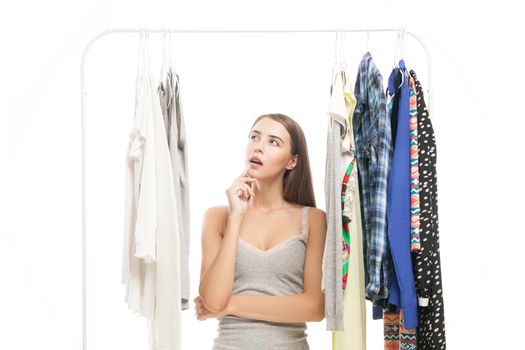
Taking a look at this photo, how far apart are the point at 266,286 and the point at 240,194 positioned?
39cm

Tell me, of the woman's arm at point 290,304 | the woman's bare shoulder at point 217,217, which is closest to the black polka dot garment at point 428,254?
the woman's arm at point 290,304

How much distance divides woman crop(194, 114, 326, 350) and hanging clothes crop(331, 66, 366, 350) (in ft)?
0.47

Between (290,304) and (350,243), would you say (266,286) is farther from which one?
(350,243)

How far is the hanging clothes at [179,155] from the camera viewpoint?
2.75 meters

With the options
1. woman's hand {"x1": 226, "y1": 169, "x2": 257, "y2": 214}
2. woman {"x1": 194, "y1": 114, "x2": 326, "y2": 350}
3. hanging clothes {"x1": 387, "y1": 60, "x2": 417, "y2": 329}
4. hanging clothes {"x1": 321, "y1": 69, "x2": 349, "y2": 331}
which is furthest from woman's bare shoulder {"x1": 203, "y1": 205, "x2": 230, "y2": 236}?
hanging clothes {"x1": 387, "y1": 60, "x2": 417, "y2": 329}

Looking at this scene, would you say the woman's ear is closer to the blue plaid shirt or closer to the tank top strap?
the tank top strap

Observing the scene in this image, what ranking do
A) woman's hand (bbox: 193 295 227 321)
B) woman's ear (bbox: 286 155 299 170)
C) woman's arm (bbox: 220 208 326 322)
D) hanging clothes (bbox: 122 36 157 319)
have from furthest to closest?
woman's ear (bbox: 286 155 299 170) < woman's hand (bbox: 193 295 227 321) < woman's arm (bbox: 220 208 326 322) < hanging clothes (bbox: 122 36 157 319)

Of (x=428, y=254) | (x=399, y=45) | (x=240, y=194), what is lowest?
(x=428, y=254)

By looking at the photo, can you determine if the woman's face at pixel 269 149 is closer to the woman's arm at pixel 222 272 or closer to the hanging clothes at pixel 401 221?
the woman's arm at pixel 222 272

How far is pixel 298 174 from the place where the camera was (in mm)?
3008

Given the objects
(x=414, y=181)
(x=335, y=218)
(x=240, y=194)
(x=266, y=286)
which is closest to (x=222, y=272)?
(x=266, y=286)

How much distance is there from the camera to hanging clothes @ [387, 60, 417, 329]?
260 centimetres

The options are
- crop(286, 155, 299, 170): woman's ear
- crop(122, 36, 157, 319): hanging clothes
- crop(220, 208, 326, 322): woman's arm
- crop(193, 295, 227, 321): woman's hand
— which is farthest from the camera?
crop(286, 155, 299, 170): woman's ear

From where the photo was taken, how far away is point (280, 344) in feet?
9.11
